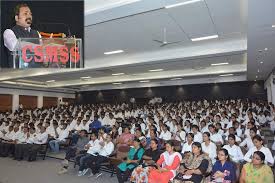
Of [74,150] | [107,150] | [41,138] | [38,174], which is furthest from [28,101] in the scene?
[107,150]

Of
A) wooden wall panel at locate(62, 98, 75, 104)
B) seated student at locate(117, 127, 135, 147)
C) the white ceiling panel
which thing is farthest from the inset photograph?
wooden wall panel at locate(62, 98, 75, 104)

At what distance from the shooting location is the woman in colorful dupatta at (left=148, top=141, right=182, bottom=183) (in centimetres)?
543

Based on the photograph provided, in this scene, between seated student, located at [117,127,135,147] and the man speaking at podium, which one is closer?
the man speaking at podium

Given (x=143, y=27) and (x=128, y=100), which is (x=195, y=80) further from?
(x=143, y=27)

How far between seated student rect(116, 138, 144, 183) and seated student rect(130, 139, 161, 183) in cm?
A: 14

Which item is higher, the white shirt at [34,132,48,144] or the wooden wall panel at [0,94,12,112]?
the wooden wall panel at [0,94,12,112]

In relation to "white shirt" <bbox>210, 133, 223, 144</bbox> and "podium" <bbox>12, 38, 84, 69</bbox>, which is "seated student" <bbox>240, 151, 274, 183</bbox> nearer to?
"white shirt" <bbox>210, 133, 223, 144</bbox>

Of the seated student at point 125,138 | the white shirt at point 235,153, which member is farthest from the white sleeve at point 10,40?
the seated student at point 125,138

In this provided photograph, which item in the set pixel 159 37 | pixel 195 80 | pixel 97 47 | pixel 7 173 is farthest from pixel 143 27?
pixel 195 80

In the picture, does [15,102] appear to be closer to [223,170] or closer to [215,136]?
[215,136]

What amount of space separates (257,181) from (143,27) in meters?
5.01

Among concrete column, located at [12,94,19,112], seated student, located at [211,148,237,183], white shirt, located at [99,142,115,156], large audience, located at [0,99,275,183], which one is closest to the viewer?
seated student, located at [211,148,237,183]

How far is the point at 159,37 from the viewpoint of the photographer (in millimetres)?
8922

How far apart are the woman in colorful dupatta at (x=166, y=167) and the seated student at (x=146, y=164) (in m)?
0.15
